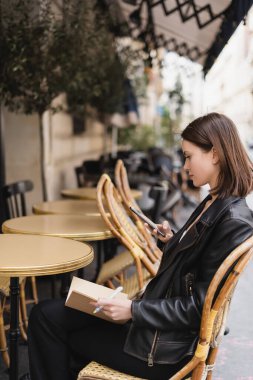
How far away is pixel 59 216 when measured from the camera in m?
3.38

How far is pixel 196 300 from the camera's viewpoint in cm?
162

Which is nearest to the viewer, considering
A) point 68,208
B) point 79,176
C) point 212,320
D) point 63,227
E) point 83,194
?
point 212,320

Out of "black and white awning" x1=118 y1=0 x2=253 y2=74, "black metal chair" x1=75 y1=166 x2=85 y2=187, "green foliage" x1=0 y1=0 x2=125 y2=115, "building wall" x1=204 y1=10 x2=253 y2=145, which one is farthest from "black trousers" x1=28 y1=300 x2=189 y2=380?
"black metal chair" x1=75 y1=166 x2=85 y2=187

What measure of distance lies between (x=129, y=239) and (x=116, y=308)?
1114mm

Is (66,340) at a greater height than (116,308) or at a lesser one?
lesser

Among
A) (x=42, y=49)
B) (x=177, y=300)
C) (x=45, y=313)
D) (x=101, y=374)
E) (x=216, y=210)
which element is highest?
(x=42, y=49)

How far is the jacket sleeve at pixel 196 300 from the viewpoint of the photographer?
1.60 metres

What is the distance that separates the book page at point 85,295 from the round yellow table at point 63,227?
2.90ft

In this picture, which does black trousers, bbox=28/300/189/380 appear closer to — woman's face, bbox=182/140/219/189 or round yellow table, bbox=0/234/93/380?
round yellow table, bbox=0/234/93/380

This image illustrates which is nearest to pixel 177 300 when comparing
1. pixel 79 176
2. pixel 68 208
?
pixel 68 208

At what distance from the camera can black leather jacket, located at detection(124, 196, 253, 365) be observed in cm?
162

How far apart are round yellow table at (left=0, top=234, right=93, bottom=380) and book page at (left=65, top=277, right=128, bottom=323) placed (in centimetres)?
20

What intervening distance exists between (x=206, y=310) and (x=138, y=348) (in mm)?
299

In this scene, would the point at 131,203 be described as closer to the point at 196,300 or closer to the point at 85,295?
the point at 85,295
